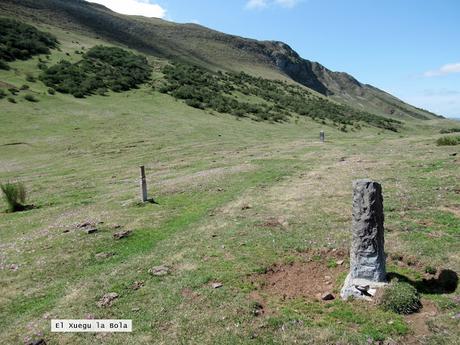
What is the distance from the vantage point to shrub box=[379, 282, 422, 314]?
10547 millimetres

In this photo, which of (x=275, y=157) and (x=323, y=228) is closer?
(x=323, y=228)

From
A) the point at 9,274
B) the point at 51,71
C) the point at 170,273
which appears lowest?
the point at 9,274

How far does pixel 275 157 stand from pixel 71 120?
1274 inches

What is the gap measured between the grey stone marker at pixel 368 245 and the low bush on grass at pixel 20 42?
7363cm

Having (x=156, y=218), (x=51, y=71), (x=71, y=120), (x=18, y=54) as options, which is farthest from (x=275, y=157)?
(x=18, y=54)

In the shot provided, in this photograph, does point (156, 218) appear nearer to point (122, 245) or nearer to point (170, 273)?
point (122, 245)

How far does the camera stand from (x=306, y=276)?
43.3 ft

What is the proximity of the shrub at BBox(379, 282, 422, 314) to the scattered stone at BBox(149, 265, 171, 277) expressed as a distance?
7.08m

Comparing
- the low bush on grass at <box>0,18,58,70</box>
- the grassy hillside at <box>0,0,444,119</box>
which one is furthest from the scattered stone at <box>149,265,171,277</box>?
the grassy hillside at <box>0,0,444,119</box>

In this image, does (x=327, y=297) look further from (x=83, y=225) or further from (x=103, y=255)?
(x=83, y=225)

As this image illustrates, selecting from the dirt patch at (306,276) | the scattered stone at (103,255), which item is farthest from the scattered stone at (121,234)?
the dirt patch at (306,276)

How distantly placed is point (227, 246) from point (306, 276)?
3.71 m

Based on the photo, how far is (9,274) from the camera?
15.2 metres
